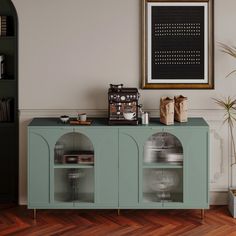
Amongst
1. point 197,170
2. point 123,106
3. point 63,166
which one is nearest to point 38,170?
point 63,166

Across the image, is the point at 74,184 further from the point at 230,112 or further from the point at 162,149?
the point at 230,112

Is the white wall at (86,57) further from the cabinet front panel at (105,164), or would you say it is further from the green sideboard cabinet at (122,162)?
the cabinet front panel at (105,164)

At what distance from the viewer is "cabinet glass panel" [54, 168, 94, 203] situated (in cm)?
491

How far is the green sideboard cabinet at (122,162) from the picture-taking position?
186 inches

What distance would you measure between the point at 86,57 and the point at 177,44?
808 millimetres

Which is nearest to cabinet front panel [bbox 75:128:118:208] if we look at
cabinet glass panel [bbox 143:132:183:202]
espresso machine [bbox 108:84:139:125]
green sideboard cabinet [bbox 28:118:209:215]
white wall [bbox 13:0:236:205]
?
green sideboard cabinet [bbox 28:118:209:215]

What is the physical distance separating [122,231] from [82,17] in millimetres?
1877

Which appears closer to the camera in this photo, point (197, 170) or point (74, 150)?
point (197, 170)

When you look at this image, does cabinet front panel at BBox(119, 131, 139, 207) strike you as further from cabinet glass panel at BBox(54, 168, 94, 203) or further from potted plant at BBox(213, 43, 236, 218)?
potted plant at BBox(213, 43, 236, 218)

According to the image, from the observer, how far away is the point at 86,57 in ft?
16.6

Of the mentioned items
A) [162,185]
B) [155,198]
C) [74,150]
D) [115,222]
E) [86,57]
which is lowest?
[115,222]

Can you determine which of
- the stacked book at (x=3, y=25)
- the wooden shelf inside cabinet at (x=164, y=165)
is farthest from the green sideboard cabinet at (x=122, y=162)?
the stacked book at (x=3, y=25)

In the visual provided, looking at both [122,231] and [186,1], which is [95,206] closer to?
[122,231]

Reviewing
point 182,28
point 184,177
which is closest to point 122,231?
point 184,177
